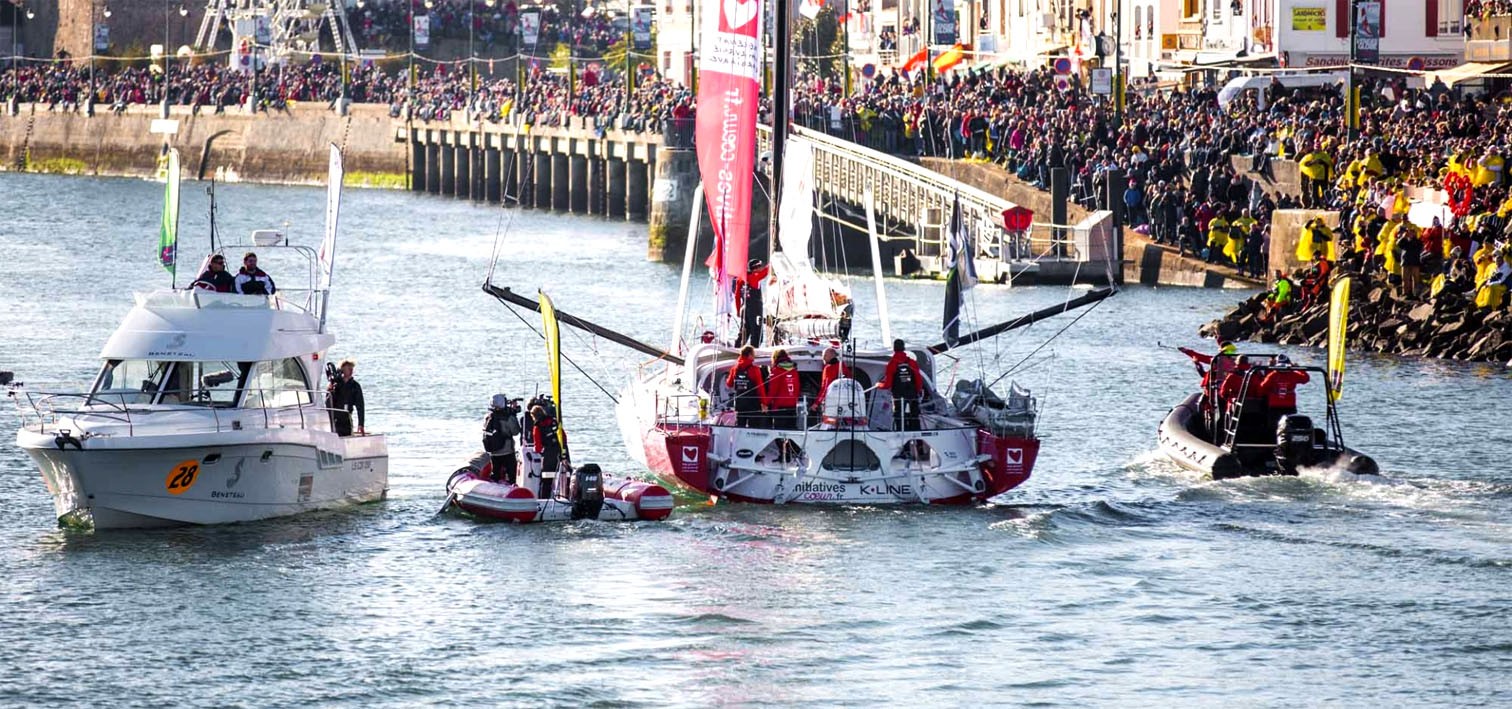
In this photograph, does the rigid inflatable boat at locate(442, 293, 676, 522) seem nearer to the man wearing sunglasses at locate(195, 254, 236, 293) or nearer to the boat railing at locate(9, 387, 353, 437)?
the boat railing at locate(9, 387, 353, 437)

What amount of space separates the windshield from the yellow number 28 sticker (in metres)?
0.99

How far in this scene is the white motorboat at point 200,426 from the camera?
30219 mm

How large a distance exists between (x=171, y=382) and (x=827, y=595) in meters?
8.32

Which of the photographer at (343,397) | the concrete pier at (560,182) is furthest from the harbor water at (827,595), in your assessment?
the concrete pier at (560,182)

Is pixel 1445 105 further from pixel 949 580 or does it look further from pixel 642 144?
pixel 642 144

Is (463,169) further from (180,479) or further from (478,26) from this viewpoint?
(180,479)

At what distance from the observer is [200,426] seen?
3061 cm

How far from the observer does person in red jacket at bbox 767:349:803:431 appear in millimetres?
32656

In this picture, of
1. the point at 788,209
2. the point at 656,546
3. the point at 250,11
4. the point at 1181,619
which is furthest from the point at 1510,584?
the point at 250,11

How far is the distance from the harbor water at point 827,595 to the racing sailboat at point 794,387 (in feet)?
1.55

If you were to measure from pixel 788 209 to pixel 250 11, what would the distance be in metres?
111

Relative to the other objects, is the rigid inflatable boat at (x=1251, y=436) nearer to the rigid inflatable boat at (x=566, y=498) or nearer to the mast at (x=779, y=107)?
the mast at (x=779, y=107)

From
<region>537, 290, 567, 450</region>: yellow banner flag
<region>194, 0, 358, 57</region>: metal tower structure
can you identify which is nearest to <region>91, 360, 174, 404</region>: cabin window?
<region>537, 290, 567, 450</region>: yellow banner flag

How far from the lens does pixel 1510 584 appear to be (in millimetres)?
28812
